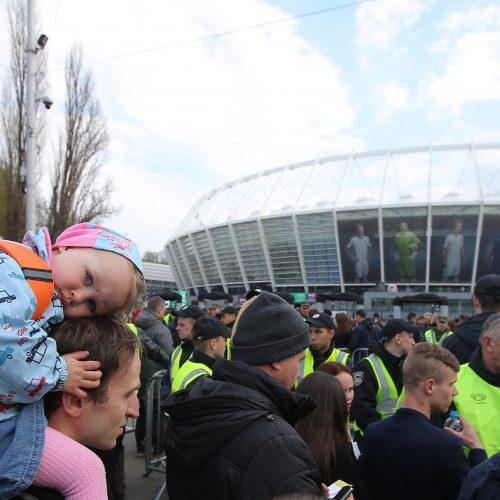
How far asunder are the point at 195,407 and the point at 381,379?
3108 mm

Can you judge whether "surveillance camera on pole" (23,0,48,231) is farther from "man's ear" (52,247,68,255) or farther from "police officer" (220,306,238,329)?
"man's ear" (52,247,68,255)

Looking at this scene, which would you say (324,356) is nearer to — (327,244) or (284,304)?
(284,304)

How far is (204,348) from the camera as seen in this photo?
461 cm

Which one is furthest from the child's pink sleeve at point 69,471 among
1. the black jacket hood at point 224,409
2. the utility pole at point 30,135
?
the utility pole at point 30,135

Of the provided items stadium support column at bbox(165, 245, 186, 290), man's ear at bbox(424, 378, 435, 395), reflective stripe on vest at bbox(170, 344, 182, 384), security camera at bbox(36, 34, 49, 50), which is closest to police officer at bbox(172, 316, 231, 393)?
reflective stripe on vest at bbox(170, 344, 182, 384)

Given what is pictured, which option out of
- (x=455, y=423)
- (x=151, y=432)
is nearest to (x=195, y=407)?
(x=455, y=423)

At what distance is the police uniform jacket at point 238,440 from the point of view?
53.3 inches

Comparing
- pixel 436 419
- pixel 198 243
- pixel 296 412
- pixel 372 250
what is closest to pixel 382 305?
pixel 372 250

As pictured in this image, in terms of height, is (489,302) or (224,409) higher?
(224,409)

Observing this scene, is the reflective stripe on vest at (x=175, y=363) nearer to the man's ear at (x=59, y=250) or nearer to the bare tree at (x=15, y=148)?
the man's ear at (x=59, y=250)

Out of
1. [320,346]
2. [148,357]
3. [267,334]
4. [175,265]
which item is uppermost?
[267,334]

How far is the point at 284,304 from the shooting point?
1.95 meters

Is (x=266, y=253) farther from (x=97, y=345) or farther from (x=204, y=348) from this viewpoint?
(x=97, y=345)

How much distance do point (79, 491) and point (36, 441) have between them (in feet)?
0.55
